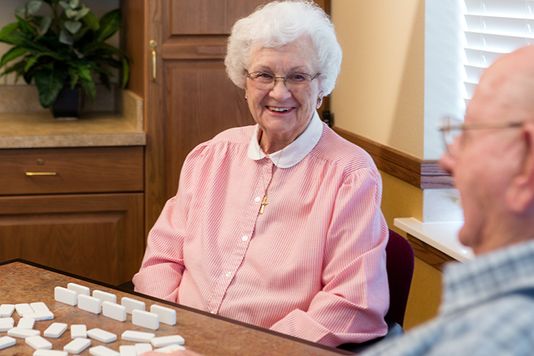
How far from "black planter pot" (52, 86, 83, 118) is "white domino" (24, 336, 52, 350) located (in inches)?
91.3

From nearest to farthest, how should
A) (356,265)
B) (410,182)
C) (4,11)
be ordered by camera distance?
(356,265) < (410,182) < (4,11)

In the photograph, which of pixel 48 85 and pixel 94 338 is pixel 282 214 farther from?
pixel 48 85

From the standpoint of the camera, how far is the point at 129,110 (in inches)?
157

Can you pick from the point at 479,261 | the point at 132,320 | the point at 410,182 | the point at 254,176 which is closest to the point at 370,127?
the point at 410,182

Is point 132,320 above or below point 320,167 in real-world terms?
below

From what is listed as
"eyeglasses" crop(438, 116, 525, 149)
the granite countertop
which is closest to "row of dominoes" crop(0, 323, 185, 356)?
"eyeglasses" crop(438, 116, 525, 149)

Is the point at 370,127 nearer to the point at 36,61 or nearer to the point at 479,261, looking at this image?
the point at 36,61

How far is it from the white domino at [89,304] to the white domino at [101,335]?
12 centimetres

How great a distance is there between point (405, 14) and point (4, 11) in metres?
1.95

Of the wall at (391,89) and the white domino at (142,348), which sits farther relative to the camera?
the wall at (391,89)

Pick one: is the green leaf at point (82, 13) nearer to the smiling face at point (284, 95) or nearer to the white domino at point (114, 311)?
the smiling face at point (284, 95)

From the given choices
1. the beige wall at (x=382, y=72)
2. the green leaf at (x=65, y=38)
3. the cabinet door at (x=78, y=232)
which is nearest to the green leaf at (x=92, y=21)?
the green leaf at (x=65, y=38)

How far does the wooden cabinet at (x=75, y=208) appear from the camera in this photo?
361 centimetres

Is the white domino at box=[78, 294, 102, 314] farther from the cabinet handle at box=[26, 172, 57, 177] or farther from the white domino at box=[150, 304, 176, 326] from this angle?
the cabinet handle at box=[26, 172, 57, 177]
